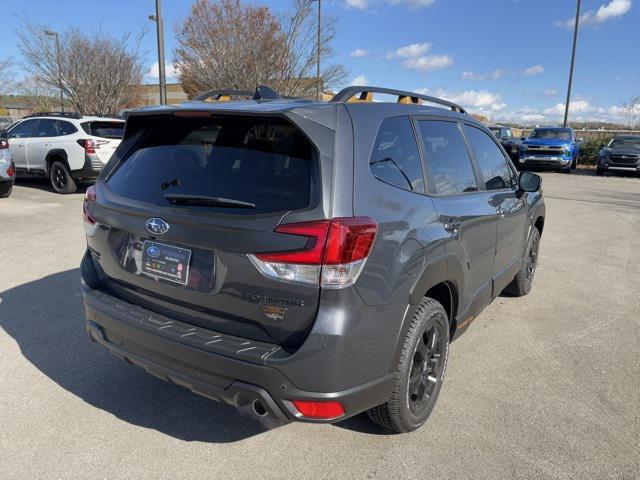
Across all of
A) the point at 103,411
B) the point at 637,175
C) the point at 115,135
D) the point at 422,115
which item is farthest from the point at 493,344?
the point at 637,175

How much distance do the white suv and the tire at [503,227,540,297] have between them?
28.5 ft

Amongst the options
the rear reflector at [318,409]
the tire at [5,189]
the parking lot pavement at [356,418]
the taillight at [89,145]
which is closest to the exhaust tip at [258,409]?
the rear reflector at [318,409]

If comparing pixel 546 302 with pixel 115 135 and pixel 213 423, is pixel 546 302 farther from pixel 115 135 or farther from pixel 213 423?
pixel 115 135

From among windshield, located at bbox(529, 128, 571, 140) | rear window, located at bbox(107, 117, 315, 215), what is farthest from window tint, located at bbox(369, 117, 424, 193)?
windshield, located at bbox(529, 128, 571, 140)

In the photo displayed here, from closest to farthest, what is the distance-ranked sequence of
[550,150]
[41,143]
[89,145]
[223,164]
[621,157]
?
[223,164]
[89,145]
[41,143]
[621,157]
[550,150]

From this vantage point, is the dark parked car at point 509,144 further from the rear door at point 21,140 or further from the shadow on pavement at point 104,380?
the shadow on pavement at point 104,380

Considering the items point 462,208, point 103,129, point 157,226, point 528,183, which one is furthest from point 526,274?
point 103,129

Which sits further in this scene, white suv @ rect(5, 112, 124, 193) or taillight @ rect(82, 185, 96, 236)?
white suv @ rect(5, 112, 124, 193)

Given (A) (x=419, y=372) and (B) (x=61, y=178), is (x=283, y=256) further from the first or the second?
(B) (x=61, y=178)

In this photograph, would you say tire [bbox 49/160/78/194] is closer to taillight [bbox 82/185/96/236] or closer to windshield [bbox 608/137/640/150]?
Answer: taillight [bbox 82/185/96/236]

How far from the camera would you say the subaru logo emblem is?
2.45m

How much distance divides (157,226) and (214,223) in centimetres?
35

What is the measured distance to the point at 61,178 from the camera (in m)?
11.4

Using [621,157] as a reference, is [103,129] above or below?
above
